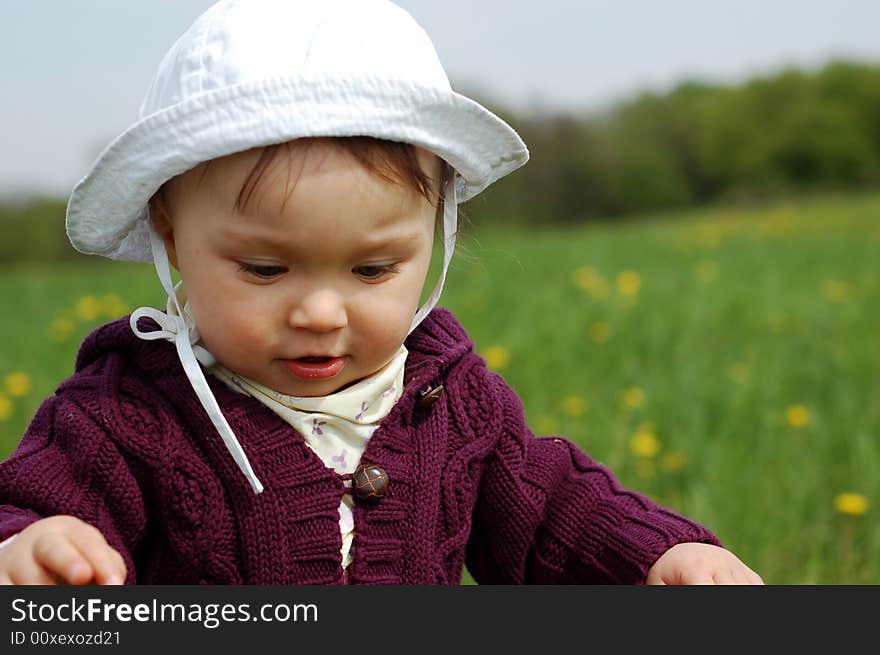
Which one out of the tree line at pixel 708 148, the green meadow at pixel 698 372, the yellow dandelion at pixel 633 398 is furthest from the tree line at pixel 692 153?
the yellow dandelion at pixel 633 398

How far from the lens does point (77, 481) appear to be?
4.43 ft

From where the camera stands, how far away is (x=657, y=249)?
8.28 m

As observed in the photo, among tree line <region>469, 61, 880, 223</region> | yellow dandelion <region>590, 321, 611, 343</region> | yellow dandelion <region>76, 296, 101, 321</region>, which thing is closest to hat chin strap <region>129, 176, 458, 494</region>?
yellow dandelion <region>590, 321, 611, 343</region>

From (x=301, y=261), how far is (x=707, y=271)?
17.9 feet

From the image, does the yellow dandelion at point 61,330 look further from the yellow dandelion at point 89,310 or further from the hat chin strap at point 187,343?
the hat chin strap at point 187,343

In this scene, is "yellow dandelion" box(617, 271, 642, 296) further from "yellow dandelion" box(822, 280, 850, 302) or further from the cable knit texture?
the cable knit texture

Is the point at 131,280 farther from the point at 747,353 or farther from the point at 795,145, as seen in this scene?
the point at 795,145

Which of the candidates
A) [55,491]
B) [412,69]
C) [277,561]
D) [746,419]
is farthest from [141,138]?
[746,419]

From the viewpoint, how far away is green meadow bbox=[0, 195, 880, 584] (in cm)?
261

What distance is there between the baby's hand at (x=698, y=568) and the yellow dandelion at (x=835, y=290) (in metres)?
4.13

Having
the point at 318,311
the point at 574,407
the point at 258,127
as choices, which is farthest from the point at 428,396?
the point at 574,407

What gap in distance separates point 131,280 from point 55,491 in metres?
5.87

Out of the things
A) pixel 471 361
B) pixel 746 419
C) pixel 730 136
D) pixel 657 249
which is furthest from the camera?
pixel 730 136

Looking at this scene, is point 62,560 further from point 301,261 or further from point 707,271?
point 707,271
